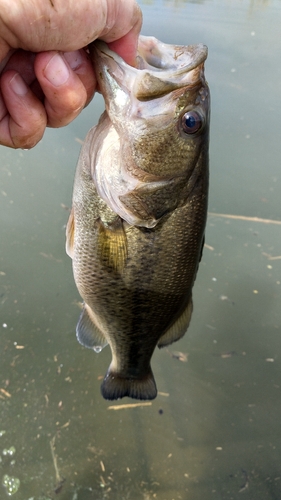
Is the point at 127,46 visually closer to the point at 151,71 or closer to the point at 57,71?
the point at 151,71

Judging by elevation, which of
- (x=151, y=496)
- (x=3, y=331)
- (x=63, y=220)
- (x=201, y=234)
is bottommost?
(x=151, y=496)

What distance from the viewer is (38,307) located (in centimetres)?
237

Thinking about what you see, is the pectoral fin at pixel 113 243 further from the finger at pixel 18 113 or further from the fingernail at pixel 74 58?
the fingernail at pixel 74 58

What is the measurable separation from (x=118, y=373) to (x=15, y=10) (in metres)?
1.24

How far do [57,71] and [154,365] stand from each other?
1.73 metres

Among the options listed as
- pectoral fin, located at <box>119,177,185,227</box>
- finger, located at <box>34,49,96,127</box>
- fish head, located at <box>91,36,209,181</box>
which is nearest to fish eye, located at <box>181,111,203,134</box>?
fish head, located at <box>91,36,209,181</box>

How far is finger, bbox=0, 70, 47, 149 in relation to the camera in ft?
3.20

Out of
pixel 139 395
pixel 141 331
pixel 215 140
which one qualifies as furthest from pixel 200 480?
pixel 215 140

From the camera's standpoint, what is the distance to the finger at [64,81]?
90 cm

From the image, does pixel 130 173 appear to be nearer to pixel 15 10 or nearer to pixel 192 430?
pixel 15 10

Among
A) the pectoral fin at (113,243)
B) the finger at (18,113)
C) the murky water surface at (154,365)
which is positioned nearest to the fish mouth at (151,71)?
the finger at (18,113)

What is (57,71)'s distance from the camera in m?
0.91

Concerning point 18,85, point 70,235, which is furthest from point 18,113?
point 70,235

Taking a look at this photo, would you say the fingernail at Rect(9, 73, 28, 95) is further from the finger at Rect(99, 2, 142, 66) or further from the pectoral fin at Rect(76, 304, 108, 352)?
the pectoral fin at Rect(76, 304, 108, 352)
